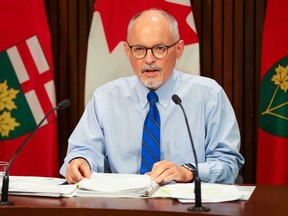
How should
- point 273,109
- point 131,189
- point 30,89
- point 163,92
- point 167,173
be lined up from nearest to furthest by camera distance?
point 131,189 < point 167,173 < point 163,92 < point 273,109 < point 30,89

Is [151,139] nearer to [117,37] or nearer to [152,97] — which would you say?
[152,97]

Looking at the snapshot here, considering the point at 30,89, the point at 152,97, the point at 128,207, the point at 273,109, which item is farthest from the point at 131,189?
the point at 30,89

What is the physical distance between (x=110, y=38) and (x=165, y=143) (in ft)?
3.96

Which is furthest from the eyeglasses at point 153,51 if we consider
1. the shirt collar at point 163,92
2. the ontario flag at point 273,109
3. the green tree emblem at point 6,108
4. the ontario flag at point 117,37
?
the green tree emblem at point 6,108

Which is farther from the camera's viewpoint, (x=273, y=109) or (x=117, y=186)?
(x=273, y=109)

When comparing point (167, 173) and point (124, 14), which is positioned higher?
point (124, 14)

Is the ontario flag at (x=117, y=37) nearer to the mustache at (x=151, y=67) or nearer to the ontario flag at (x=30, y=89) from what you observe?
the ontario flag at (x=30, y=89)

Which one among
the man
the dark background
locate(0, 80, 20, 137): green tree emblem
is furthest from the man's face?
locate(0, 80, 20, 137): green tree emblem

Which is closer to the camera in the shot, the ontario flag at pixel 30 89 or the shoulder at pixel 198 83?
the shoulder at pixel 198 83

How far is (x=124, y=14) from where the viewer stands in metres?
3.78

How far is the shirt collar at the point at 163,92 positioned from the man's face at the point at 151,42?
0.23ft

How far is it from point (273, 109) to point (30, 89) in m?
1.62

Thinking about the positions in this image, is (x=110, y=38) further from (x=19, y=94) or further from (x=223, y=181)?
(x=223, y=181)

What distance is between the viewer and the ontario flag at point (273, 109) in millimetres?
3635
